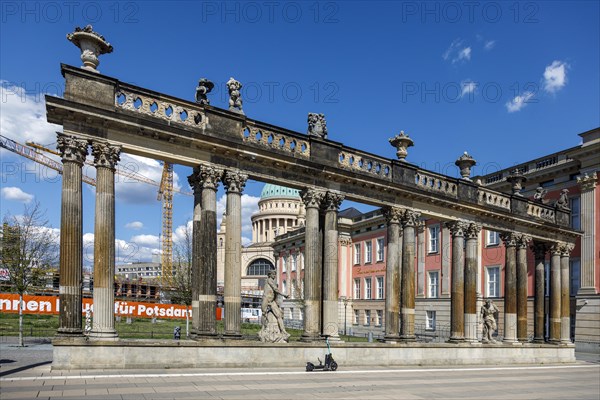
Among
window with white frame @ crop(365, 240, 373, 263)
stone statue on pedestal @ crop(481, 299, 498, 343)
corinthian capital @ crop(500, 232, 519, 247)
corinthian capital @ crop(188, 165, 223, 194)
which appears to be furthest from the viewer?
window with white frame @ crop(365, 240, 373, 263)

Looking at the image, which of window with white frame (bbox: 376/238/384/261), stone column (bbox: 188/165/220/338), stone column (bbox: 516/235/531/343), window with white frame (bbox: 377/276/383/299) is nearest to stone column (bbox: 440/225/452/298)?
window with white frame (bbox: 376/238/384/261)

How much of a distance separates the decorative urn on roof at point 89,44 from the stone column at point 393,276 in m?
13.0

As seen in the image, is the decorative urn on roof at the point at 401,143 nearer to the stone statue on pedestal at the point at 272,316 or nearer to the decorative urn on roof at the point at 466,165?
the decorative urn on roof at the point at 466,165

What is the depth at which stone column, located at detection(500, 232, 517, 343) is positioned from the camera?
28188 millimetres

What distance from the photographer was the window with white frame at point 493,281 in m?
44.7

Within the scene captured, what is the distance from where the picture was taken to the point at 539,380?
20.5 m

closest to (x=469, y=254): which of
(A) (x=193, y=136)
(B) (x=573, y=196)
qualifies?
(A) (x=193, y=136)

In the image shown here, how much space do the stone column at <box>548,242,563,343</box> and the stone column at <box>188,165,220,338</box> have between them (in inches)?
817

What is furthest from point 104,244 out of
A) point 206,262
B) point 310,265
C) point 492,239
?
point 492,239

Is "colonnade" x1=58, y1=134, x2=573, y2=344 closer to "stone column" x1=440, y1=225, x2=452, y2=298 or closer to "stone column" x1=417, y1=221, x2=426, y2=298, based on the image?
"stone column" x1=440, y1=225, x2=452, y2=298

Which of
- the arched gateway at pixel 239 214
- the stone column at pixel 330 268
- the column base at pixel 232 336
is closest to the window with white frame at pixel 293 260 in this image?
the arched gateway at pixel 239 214

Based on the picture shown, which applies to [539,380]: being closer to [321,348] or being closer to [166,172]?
[321,348]

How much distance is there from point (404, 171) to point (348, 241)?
127ft

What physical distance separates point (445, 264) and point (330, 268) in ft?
97.4
